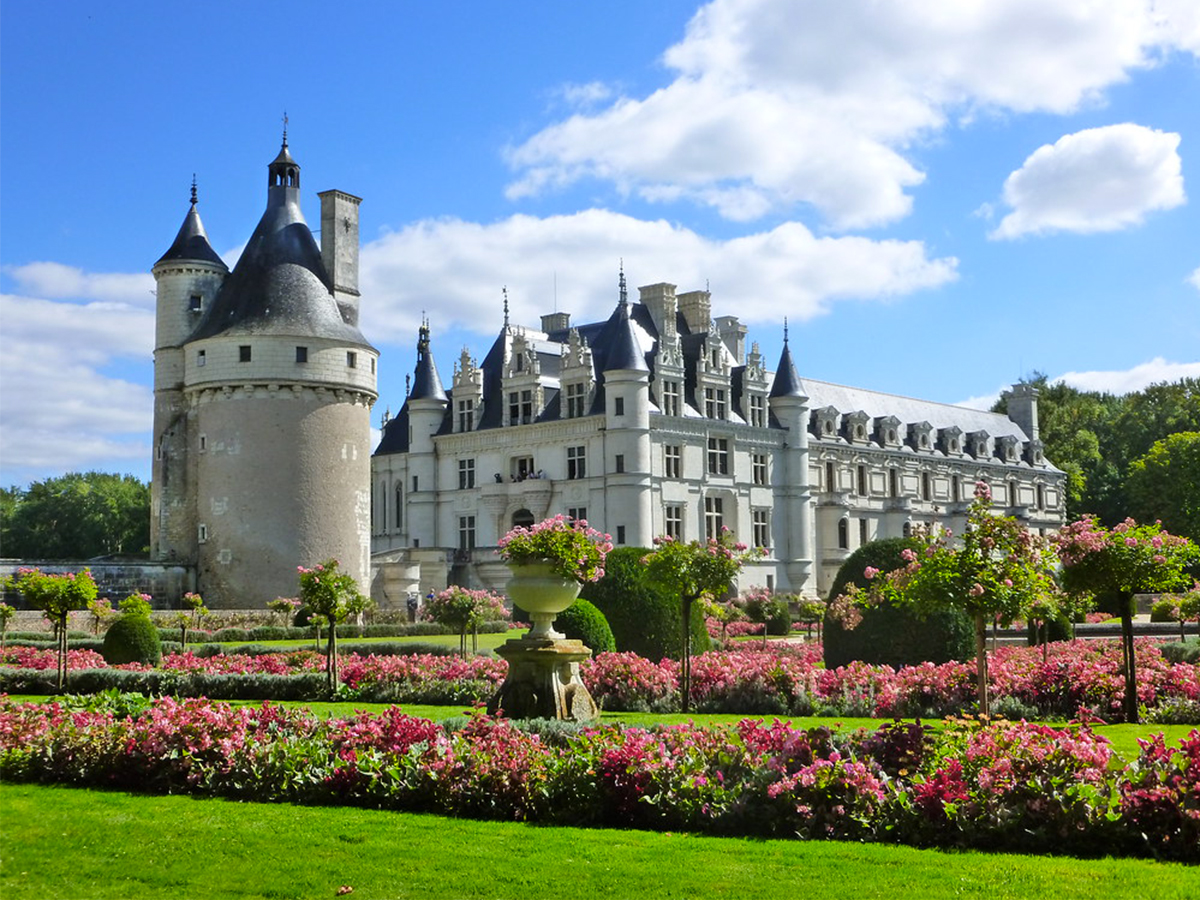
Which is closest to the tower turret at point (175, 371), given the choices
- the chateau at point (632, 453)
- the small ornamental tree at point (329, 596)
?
the chateau at point (632, 453)

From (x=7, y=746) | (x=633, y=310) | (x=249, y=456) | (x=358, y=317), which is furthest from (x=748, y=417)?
(x=7, y=746)

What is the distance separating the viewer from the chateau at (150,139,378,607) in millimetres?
41031

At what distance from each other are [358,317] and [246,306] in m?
4.63

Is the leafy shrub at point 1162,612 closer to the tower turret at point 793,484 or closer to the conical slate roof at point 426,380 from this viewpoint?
the tower turret at point 793,484

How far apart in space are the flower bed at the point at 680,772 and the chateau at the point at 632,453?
3422 cm

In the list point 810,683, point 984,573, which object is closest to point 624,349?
point 810,683

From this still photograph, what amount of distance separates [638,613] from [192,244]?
101 feet

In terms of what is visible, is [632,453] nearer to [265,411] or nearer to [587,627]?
[265,411]

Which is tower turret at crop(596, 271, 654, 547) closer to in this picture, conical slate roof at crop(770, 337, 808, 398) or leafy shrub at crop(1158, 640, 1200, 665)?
conical slate roof at crop(770, 337, 808, 398)

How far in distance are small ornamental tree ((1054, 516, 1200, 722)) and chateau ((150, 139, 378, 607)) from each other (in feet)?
99.6

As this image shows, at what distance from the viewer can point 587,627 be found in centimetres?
1912

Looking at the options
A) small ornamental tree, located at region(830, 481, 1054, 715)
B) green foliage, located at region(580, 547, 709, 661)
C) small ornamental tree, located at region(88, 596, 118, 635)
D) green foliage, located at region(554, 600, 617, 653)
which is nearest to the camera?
small ornamental tree, located at region(830, 481, 1054, 715)

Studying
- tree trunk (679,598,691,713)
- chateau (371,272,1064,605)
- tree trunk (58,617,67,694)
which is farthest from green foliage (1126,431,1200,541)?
tree trunk (58,617,67,694)

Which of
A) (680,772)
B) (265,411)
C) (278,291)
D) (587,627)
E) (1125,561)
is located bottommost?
(680,772)
